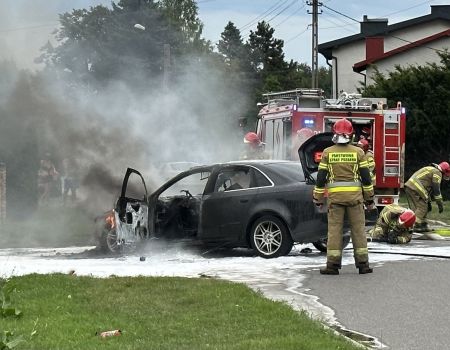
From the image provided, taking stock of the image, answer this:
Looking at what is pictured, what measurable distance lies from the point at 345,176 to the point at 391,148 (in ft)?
30.4

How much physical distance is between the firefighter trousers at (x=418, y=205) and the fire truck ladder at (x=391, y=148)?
9.03 ft

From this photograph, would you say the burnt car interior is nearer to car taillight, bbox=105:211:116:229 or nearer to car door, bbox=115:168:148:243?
car door, bbox=115:168:148:243

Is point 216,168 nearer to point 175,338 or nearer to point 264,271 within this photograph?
point 264,271

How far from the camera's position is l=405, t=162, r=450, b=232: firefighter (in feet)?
53.1

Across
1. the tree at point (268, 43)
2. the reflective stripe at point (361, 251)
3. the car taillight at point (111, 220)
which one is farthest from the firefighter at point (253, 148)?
the tree at point (268, 43)

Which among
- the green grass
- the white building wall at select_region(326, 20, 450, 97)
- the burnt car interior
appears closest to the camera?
the green grass

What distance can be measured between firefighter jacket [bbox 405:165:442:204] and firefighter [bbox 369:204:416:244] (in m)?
2.01

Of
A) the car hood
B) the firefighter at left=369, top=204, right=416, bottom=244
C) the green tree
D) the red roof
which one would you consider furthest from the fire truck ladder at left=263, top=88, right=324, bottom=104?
the red roof

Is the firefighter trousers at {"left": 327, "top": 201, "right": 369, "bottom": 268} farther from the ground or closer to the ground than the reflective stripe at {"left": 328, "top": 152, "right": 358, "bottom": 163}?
closer to the ground

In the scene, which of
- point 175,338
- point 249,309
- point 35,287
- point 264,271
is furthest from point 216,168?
point 175,338

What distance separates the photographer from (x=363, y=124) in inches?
760

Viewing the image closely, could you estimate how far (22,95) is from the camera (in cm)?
1614

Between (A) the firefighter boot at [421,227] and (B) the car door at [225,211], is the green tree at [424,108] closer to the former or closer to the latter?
(A) the firefighter boot at [421,227]

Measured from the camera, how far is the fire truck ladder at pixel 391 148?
1920 cm
